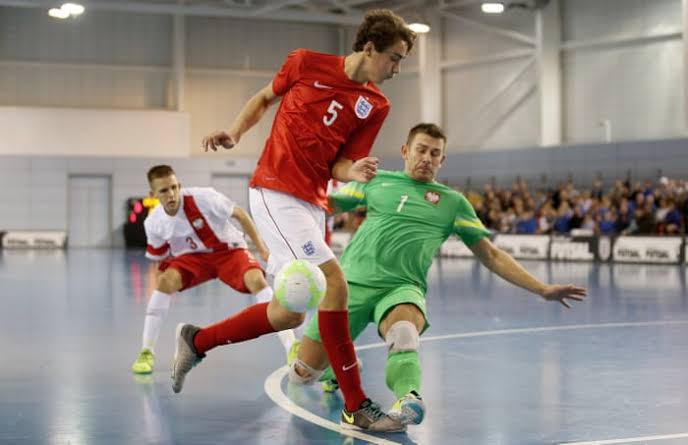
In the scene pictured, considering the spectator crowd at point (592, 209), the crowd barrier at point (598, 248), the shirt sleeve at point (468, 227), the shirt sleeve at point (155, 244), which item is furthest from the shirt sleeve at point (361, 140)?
the crowd barrier at point (598, 248)

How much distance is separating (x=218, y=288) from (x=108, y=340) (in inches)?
277

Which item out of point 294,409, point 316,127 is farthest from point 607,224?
point 316,127

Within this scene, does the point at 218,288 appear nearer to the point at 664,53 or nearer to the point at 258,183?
the point at 258,183

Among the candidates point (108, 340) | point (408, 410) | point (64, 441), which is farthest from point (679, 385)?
point (108, 340)

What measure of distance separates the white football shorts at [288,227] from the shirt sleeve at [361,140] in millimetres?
346

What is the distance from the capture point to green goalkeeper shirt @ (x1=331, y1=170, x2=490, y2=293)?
5.95 m

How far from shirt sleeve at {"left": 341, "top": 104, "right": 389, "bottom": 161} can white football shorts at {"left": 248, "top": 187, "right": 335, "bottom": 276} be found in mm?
346

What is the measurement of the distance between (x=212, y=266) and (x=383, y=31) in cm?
342

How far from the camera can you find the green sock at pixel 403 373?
17.3ft

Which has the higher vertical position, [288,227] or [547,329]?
[288,227]

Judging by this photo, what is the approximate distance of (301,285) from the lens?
4918mm

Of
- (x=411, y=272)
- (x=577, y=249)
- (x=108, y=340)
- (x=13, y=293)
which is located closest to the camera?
(x=411, y=272)

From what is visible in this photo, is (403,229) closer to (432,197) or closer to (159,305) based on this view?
(432,197)

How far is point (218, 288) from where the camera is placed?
52.8ft
